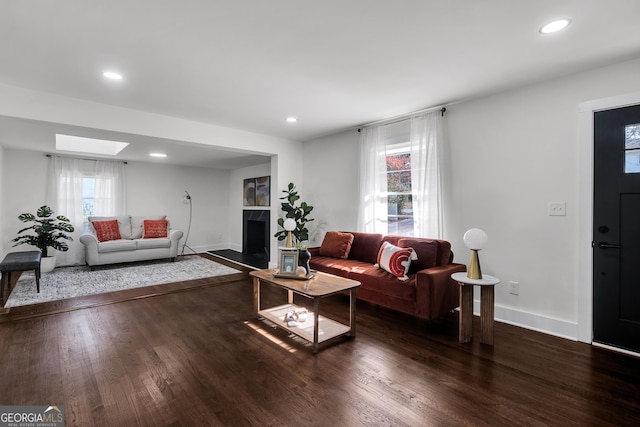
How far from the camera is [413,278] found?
10.0 feet

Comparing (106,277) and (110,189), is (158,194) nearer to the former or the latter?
(110,189)

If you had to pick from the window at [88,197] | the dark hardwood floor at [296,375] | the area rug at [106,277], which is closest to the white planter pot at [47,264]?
the area rug at [106,277]

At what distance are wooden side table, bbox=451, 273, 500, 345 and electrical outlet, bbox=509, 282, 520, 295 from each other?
23.7 inches

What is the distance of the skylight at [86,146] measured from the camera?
18.0 ft

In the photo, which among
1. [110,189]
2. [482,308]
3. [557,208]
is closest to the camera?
[482,308]

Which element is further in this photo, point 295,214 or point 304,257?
point 295,214

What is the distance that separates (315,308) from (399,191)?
2.25m

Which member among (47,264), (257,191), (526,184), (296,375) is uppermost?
(257,191)

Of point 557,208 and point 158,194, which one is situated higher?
point 158,194

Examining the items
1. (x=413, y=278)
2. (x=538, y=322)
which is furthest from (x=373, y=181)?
(x=538, y=322)

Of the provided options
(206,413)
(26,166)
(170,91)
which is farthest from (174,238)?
(206,413)

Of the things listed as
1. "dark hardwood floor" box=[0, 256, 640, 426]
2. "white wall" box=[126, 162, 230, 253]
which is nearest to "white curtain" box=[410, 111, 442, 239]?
"dark hardwood floor" box=[0, 256, 640, 426]

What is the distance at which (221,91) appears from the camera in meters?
3.14

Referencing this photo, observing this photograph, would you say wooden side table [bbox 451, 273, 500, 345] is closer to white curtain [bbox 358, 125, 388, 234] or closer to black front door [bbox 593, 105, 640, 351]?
black front door [bbox 593, 105, 640, 351]
